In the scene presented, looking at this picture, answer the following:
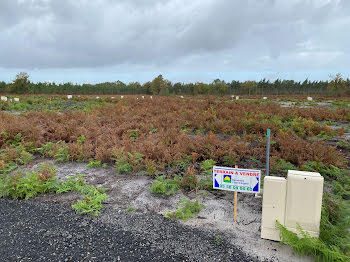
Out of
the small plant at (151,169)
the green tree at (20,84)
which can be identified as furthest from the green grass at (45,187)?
the green tree at (20,84)

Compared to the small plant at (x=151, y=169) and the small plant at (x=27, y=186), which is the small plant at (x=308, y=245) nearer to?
the small plant at (x=151, y=169)

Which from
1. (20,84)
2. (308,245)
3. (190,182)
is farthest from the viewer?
(20,84)

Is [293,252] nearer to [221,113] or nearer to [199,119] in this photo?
[199,119]

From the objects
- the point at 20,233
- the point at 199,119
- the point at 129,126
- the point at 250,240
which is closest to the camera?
the point at 250,240

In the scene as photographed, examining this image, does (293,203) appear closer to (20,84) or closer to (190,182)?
(190,182)

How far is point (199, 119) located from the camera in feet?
37.5

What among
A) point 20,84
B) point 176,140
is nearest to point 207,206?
point 176,140

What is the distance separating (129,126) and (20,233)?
21.7ft

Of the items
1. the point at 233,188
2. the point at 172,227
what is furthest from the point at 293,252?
the point at 172,227

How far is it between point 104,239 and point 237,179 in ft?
6.72

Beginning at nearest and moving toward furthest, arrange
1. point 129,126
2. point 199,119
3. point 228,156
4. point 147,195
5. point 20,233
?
point 20,233 → point 147,195 → point 228,156 → point 129,126 → point 199,119

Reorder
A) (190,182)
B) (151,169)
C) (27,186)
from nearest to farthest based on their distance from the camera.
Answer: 1. (27,186)
2. (190,182)
3. (151,169)

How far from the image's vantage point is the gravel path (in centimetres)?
311

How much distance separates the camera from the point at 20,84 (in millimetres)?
43406
